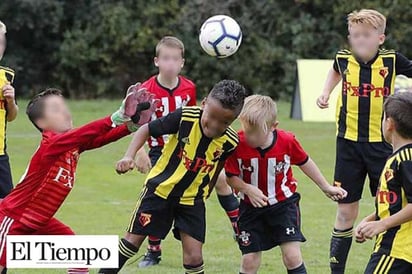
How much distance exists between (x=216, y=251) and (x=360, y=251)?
53.3 inches

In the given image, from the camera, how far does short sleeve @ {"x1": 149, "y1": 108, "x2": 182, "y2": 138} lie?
6348mm

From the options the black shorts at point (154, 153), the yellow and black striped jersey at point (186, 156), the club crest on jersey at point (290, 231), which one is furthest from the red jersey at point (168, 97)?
the club crest on jersey at point (290, 231)

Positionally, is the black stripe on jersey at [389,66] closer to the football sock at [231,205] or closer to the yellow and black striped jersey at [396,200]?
the football sock at [231,205]

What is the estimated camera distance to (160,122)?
638 cm

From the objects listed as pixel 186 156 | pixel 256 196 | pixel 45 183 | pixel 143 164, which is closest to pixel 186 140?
pixel 186 156

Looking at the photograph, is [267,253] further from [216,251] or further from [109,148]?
[109,148]

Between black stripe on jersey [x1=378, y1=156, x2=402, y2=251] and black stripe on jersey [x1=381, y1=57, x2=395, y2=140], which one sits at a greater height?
black stripe on jersey [x1=381, y1=57, x2=395, y2=140]

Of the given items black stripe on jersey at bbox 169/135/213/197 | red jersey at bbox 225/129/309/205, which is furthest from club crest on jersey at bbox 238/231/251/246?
black stripe on jersey at bbox 169/135/213/197

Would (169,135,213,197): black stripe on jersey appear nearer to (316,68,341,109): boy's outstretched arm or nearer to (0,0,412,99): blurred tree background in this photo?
(316,68,341,109): boy's outstretched arm

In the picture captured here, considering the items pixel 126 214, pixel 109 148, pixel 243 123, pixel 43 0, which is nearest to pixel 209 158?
pixel 243 123

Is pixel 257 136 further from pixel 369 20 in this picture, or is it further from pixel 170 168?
pixel 369 20

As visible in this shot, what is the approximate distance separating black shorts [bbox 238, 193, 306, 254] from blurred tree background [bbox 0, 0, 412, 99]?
65.2 ft

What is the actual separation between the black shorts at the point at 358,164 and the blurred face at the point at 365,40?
713 mm

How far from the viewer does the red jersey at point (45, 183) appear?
6.15 metres
